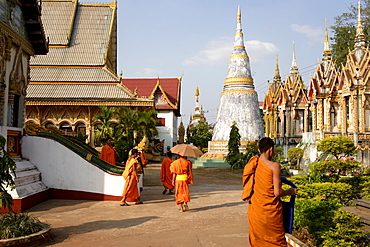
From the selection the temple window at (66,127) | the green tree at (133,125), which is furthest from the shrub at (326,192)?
the temple window at (66,127)

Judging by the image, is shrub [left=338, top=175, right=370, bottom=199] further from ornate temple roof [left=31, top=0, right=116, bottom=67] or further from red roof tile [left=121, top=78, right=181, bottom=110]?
red roof tile [left=121, top=78, right=181, bottom=110]

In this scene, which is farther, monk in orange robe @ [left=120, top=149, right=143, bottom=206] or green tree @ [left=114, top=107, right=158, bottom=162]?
green tree @ [left=114, top=107, right=158, bottom=162]

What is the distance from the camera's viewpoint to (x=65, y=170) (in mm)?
9352

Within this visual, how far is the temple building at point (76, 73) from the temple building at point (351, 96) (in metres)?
11.9

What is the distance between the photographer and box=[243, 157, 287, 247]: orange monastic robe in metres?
3.91

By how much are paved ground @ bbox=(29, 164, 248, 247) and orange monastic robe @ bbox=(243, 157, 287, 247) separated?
1449mm

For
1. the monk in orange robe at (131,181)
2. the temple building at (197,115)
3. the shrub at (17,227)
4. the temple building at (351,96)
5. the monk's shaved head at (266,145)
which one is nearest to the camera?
the monk's shaved head at (266,145)

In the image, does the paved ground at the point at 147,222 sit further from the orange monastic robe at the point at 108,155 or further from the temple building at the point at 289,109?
the temple building at the point at 289,109

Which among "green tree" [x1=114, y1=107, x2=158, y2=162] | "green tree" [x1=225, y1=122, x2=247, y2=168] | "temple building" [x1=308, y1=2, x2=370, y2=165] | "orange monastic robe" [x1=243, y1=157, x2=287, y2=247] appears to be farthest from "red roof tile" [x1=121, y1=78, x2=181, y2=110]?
"orange monastic robe" [x1=243, y1=157, x2=287, y2=247]

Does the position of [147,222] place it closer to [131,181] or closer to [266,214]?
[131,181]

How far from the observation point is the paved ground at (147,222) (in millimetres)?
5559

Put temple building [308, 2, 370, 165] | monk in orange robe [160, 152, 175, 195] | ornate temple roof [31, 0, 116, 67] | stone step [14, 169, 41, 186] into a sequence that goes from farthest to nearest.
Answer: ornate temple roof [31, 0, 116, 67], temple building [308, 2, 370, 165], monk in orange robe [160, 152, 175, 195], stone step [14, 169, 41, 186]

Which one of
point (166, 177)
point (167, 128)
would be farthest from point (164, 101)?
point (166, 177)

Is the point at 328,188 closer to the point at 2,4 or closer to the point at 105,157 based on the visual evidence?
the point at 105,157
